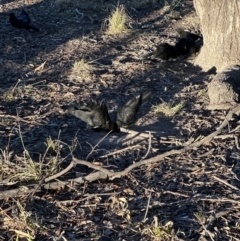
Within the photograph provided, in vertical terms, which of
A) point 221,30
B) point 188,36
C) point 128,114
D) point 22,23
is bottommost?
point 22,23

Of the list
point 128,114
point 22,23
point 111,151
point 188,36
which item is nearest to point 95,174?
point 111,151

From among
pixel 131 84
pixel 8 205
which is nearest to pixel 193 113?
pixel 131 84

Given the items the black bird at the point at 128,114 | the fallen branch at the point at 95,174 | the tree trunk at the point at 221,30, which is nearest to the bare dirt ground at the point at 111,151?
the fallen branch at the point at 95,174

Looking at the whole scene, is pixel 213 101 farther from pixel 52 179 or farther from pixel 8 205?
pixel 8 205

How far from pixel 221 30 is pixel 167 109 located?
1.92 m

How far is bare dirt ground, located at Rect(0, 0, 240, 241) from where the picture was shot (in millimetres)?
4703

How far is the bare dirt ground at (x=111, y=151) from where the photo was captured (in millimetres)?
4703

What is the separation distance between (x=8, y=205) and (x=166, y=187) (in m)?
1.43

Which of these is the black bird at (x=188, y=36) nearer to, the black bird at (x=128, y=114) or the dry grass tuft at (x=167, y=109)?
the dry grass tuft at (x=167, y=109)

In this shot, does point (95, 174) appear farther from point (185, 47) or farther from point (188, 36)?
point (188, 36)

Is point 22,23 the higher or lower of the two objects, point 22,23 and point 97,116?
the lower

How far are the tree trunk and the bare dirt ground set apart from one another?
1.21 ft

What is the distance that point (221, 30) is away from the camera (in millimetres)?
8273

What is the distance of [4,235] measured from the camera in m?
4.61
